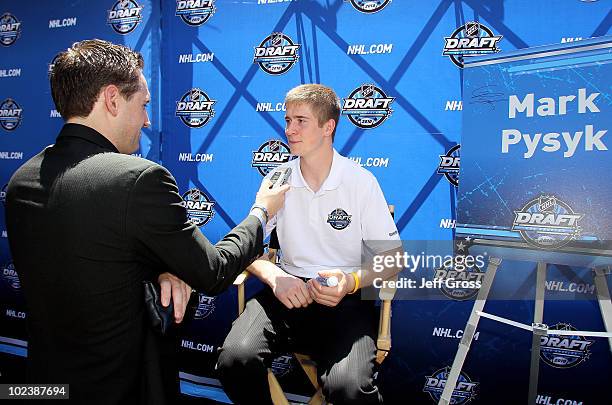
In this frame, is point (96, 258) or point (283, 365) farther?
point (283, 365)

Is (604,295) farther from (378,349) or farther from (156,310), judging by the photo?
(156,310)

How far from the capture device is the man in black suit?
991 mm

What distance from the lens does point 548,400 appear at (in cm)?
223

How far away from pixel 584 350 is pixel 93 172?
236cm

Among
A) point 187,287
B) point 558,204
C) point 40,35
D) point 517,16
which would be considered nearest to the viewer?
point 187,287

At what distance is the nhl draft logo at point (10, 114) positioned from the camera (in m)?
3.40

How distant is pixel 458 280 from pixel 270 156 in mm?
1314


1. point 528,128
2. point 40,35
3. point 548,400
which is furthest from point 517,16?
point 40,35

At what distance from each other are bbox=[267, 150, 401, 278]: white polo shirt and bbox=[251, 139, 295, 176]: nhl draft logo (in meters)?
0.70

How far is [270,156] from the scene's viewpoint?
2707 millimetres

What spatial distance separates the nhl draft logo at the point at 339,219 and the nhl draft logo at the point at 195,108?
1265mm

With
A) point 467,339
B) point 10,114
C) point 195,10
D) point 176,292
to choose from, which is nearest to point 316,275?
point 467,339

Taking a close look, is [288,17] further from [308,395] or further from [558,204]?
[308,395]

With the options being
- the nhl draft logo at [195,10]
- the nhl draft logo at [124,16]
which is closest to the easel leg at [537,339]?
the nhl draft logo at [195,10]
